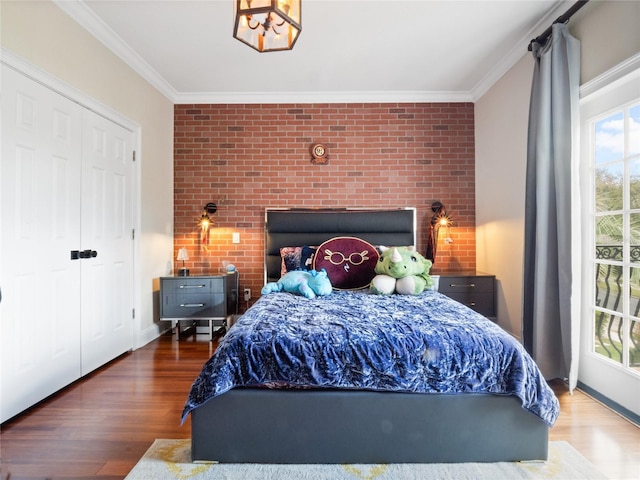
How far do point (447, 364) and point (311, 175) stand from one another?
294 cm

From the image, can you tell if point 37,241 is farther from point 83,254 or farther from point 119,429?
point 119,429

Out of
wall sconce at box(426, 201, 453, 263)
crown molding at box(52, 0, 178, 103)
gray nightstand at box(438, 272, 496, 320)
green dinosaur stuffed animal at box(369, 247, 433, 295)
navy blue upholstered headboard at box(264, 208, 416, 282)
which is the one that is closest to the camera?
crown molding at box(52, 0, 178, 103)

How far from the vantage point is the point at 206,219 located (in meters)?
4.13

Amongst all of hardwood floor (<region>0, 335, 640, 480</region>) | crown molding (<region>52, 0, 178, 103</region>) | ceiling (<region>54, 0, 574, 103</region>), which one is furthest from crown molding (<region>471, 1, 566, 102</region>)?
crown molding (<region>52, 0, 178, 103</region>)

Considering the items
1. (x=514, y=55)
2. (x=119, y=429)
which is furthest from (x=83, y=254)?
(x=514, y=55)

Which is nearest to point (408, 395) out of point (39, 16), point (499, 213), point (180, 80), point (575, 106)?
point (575, 106)

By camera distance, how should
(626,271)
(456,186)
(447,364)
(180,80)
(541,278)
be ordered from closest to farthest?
(447,364), (626,271), (541,278), (180,80), (456,186)

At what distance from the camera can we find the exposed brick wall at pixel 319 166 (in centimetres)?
418

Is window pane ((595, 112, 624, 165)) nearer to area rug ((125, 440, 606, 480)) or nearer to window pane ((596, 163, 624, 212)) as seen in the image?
window pane ((596, 163, 624, 212))

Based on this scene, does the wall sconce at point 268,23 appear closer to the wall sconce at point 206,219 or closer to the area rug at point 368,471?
the area rug at point 368,471

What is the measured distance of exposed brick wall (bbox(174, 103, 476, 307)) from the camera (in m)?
4.18

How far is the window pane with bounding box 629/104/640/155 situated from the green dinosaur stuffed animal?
5.25 feet

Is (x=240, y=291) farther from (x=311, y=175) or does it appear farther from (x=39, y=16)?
(x=39, y=16)

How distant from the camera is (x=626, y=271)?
7.37ft
